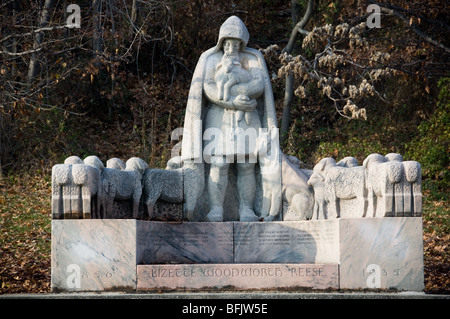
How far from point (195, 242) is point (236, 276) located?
119cm

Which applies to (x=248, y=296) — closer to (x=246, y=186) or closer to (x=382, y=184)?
(x=382, y=184)

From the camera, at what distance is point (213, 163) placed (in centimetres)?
1097

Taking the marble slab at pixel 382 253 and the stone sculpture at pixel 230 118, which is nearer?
the marble slab at pixel 382 253

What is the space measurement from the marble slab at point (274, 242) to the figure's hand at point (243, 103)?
4.99 feet

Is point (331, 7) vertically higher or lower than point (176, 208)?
higher

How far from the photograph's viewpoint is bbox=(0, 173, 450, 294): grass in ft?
41.9

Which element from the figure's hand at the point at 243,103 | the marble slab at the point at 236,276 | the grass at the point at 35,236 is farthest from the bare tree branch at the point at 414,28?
the marble slab at the point at 236,276

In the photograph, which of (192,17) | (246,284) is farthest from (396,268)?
(192,17)

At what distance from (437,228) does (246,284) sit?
6.82 metres

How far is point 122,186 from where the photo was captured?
1034cm

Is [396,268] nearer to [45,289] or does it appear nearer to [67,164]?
[67,164]

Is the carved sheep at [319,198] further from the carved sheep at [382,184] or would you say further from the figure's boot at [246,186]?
the figure's boot at [246,186]

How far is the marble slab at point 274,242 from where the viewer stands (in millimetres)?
10539

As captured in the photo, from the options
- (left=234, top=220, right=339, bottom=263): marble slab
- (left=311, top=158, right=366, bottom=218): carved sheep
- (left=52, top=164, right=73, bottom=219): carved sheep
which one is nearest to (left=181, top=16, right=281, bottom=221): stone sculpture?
(left=234, top=220, right=339, bottom=263): marble slab
